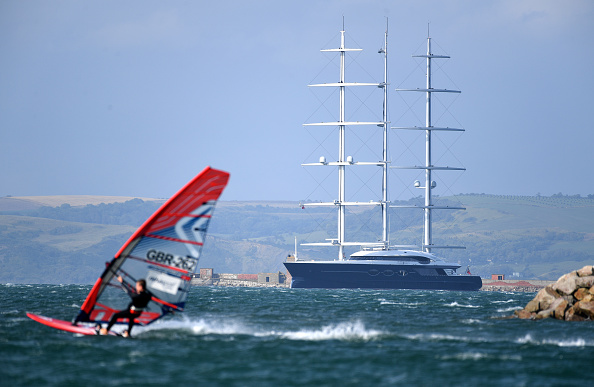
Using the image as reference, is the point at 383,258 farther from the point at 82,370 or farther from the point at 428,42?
the point at 82,370

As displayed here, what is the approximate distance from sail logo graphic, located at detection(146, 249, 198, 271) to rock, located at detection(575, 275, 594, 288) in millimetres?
20209

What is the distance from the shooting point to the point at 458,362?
21.7 meters

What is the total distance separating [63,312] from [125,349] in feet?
48.1

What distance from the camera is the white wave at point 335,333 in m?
26.8

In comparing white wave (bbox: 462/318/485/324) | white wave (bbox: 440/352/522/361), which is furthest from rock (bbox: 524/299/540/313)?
white wave (bbox: 440/352/522/361)

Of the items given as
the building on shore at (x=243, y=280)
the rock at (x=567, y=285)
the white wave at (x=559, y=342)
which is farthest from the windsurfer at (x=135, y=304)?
the building on shore at (x=243, y=280)

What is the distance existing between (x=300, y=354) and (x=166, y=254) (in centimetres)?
406

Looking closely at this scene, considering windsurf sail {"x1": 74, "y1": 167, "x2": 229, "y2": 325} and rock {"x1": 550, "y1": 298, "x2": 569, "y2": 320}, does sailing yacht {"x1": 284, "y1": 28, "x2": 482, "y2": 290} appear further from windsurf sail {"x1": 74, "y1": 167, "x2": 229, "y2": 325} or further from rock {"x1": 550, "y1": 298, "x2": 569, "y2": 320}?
windsurf sail {"x1": 74, "y1": 167, "x2": 229, "y2": 325}

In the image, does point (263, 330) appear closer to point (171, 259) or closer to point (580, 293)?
point (171, 259)

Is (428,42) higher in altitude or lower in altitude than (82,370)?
higher

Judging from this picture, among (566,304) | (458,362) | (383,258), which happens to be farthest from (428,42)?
(458,362)

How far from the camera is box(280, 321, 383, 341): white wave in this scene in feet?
87.9

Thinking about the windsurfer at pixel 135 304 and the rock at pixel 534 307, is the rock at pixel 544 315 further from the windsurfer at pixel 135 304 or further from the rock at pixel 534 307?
the windsurfer at pixel 135 304

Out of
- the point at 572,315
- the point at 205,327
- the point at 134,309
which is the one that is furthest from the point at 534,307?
the point at 134,309
